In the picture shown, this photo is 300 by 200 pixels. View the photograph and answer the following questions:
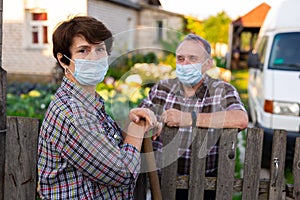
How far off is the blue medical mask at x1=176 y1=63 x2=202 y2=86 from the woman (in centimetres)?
57

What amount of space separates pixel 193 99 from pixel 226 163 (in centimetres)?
46

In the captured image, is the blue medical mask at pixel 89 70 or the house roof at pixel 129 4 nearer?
the blue medical mask at pixel 89 70

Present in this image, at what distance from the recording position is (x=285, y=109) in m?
5.54

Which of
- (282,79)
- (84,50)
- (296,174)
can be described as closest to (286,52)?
(282,79)

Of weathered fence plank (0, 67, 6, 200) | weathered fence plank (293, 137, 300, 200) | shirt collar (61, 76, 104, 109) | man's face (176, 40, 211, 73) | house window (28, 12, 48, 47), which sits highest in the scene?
house window (28, 12, 48, 47)

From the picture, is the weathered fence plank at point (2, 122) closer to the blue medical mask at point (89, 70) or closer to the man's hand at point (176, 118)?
the blue medical mask at point (89, 70)

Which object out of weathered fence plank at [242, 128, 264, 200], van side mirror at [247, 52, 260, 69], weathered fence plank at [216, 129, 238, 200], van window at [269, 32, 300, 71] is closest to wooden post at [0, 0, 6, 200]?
weathered fence plank at [216, 129, 238, 200]

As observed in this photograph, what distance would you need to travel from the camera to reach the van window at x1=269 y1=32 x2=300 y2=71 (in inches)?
231

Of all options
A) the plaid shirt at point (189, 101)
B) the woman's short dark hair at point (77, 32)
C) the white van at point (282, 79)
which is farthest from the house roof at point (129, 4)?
the woman's short dark hair at point (77, 32)

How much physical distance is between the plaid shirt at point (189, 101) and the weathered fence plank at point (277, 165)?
0.33 m

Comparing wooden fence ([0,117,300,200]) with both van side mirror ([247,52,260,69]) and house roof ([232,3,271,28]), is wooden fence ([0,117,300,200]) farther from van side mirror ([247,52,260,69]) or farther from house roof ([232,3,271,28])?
house roof ([232,3,271,28])

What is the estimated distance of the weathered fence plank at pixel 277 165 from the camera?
247cm

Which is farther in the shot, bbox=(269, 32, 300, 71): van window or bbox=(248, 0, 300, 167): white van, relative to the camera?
bbox=(269, 32, 300, 71): van window

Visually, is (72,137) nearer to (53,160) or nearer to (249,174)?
(53,160)
